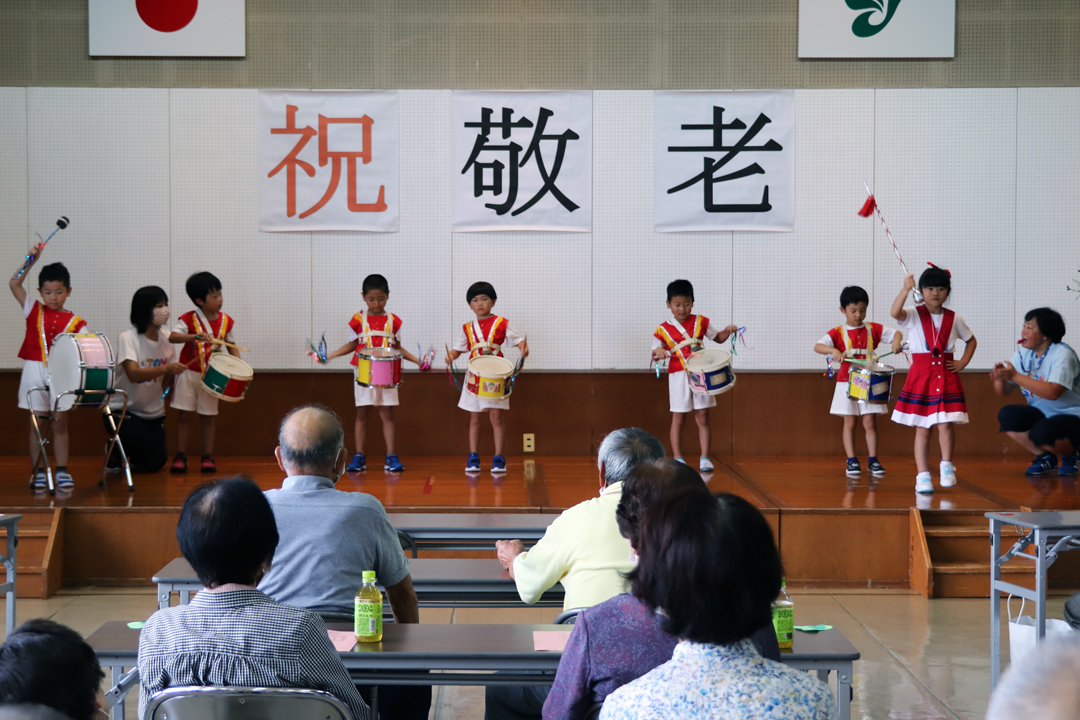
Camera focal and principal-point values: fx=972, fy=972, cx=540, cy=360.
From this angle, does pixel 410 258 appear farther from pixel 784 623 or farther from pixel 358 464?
pixel 784 623

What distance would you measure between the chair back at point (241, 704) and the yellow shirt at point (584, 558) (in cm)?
79

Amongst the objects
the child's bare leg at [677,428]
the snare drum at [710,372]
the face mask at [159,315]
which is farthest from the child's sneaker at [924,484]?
the face mask at [159,315]

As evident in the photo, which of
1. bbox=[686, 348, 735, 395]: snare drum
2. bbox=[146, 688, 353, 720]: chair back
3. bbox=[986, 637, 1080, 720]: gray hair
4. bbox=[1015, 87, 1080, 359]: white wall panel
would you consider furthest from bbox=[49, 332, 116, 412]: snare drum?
bbox=[1015, 87, 1080, 359]: white wall panel

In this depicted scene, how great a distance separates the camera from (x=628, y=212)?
24.0 ft

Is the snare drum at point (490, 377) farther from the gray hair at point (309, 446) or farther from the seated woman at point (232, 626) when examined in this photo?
the seated woman at point (232, 626)

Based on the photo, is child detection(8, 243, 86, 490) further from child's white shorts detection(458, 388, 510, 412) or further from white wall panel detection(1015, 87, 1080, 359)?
white wall panel detection(1015, 87, 1080, 359)

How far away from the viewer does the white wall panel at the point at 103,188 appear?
280 inches

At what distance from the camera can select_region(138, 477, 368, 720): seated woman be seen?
68.9 inches

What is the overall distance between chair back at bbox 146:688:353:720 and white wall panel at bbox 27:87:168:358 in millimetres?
5979

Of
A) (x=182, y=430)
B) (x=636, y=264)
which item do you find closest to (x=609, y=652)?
(x=182, y=430)

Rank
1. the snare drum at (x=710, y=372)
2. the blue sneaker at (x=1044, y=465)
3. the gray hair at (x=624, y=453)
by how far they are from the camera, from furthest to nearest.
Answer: the blue sneaker at (x=1044, y=465) < the snare drum at (x=710, y=372) < the gray hair at (x=624, y=453)

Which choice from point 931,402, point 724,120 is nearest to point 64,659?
point 931,402

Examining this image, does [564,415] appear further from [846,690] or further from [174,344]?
[846,690]

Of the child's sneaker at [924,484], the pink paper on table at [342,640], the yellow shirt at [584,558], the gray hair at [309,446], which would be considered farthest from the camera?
the child's sneaker at [924,484]
